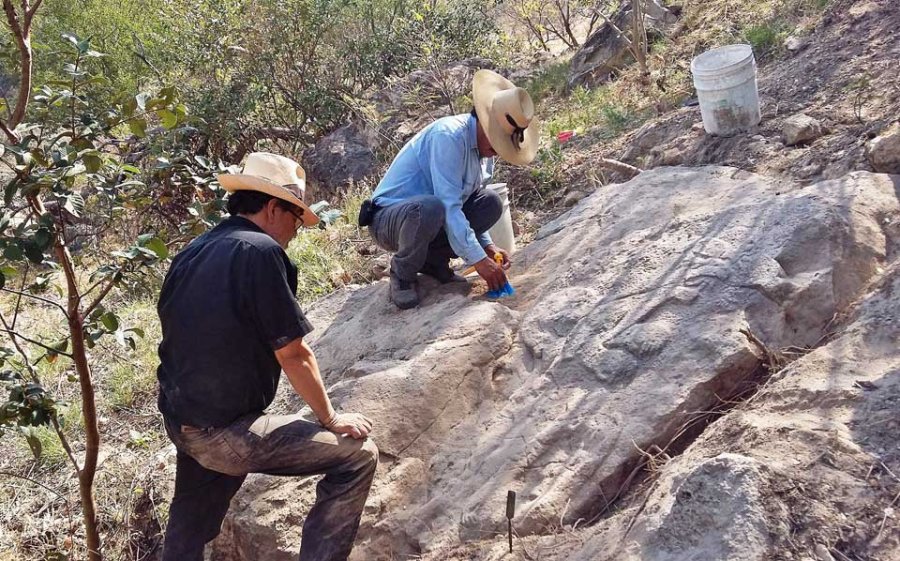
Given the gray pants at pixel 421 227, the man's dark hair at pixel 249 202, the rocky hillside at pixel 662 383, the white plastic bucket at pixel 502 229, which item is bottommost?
the rocky hillside at pixel 662 383

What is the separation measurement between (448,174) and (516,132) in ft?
1.53

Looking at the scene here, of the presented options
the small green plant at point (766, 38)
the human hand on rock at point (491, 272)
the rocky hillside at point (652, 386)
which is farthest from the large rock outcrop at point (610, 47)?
the human hand on rock at point (491, 272)

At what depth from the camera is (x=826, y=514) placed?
2.30m

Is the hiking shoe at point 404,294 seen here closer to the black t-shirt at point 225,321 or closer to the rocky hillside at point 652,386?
the rocky hillside at point 652,386

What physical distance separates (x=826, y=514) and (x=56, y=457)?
468 cm

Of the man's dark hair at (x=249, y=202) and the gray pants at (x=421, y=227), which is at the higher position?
the man's dark hair at (x=249, y=202)

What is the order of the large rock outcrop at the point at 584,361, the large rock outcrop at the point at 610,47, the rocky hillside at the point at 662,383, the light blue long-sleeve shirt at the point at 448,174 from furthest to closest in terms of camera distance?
the large rock outcrop at the point at 610,47
the light blue long-sleeve shirt at the point at 448,174
the large rock outcrop at the point at 584,361
the rocky hillside at the point at 662,383

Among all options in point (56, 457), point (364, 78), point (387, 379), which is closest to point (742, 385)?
point (387, 379)

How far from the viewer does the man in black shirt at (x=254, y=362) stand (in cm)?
282

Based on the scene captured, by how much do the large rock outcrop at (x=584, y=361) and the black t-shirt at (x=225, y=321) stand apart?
0.85m

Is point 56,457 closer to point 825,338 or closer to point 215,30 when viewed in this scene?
point 825,338

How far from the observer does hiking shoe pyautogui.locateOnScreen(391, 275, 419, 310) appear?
4512 millimetres

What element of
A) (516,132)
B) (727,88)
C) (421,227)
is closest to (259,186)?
(421,227)

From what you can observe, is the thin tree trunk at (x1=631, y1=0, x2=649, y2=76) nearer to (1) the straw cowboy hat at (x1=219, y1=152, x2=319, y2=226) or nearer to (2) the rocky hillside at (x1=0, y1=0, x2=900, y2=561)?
(2) the rocky hillside at (x1=0, y1=0, x2=900, y2=561)
